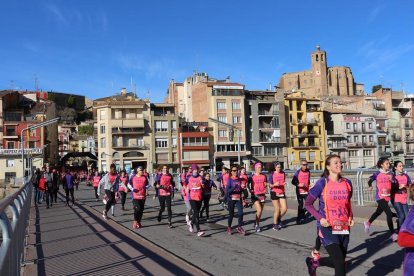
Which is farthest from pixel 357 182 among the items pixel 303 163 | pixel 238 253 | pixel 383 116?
pixel 383 116

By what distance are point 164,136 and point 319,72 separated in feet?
242

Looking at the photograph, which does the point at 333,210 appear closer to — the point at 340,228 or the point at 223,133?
the point at 340,228

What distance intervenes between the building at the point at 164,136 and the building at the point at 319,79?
6501 centimetres

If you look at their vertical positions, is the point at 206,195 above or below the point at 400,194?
below

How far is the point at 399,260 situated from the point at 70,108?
13220 centimetres

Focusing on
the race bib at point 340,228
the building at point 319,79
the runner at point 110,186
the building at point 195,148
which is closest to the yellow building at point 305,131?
the building at point 195,148

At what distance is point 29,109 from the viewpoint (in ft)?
306

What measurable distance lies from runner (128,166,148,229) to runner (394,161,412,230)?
23.4ft

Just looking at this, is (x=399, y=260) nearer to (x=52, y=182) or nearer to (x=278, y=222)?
(x=278, y=222)

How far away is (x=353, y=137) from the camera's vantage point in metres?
89.6

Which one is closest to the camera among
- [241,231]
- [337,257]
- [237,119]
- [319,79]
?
[337,257]

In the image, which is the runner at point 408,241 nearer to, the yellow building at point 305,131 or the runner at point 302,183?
the runner at point 302,183

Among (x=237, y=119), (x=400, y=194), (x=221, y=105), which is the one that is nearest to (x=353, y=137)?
(x=237, y=119)

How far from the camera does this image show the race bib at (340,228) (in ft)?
19.6
